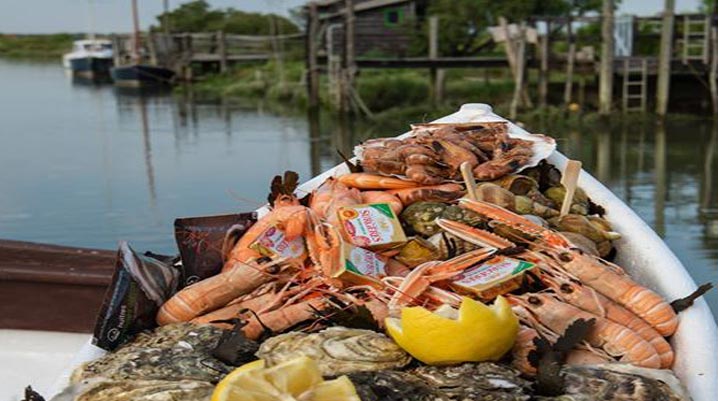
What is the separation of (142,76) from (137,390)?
41.8 meters

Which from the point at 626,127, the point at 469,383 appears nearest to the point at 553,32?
the point at 626,127

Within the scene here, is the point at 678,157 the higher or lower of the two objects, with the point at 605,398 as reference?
lower

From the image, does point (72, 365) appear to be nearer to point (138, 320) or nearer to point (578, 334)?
point (138, 320)

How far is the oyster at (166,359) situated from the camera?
10.8 feet

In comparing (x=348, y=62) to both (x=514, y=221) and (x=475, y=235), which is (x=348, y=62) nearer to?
(x=514, y=221)

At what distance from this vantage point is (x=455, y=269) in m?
3.81

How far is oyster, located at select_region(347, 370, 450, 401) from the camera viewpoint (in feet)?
9.78

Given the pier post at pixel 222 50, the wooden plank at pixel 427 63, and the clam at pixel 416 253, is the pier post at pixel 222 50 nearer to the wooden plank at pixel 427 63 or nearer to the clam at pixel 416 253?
the wooden plank at pixel 427 63

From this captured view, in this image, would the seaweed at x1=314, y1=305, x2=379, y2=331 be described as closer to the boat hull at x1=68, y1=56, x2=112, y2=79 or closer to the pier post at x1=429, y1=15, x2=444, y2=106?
the pier post at x1=429, y1=15, x2=444, y2=106

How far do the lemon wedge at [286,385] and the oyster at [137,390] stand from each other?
0.95ft

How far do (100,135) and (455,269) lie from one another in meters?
21.9

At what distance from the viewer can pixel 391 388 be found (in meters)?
3.04

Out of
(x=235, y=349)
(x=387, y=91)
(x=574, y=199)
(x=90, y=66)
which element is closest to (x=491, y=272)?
(x=235, y=349)

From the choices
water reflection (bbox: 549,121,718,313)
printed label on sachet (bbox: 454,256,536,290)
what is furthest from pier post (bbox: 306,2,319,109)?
printed label on sachet (bbox: 454,256,536,290)
